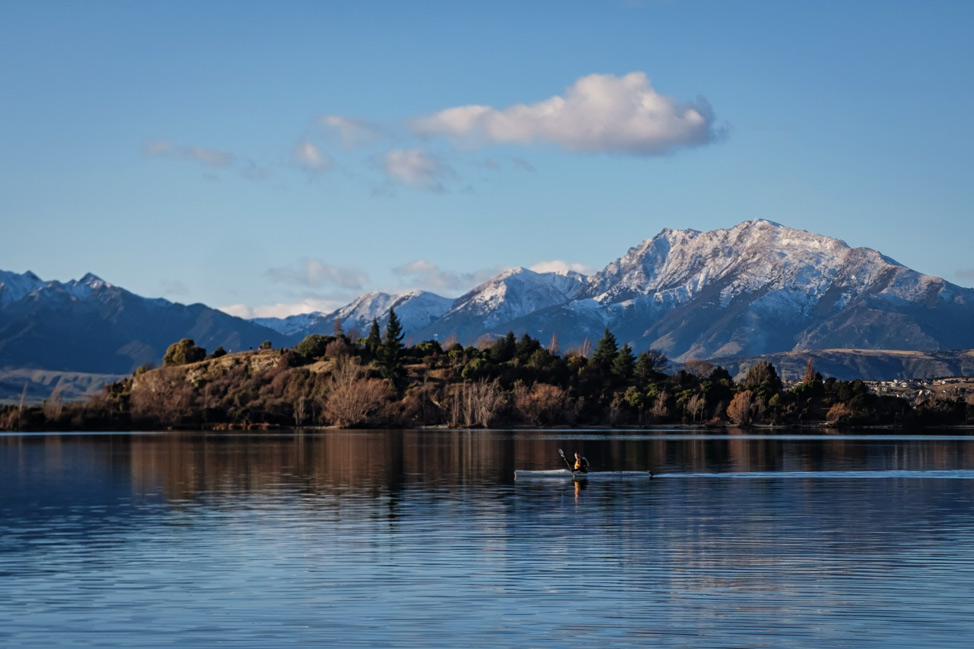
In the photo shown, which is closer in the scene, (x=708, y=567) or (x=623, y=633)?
(x=623, y=633)

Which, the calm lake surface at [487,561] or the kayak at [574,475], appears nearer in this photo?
the calm lake surface at [487,561]

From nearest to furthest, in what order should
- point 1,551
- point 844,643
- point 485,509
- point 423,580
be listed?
point 844,643, point 423,580, point 1,551, point 485,509

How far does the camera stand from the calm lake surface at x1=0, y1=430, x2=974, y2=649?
31469 mm

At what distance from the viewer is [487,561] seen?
4366 centimetres

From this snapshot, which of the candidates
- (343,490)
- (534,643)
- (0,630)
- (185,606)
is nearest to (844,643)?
(534,643)

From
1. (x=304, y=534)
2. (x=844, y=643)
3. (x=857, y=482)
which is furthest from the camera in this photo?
(x=857, y=482)

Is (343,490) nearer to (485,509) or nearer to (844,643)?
(485,509)

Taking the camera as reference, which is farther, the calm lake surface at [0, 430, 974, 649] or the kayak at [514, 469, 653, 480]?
the kayak at [514, 469, 653, 480]

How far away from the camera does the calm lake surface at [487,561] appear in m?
31.5

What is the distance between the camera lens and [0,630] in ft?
104

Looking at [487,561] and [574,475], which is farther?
[574,475]

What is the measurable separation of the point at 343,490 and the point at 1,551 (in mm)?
32441

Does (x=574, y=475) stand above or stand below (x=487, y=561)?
below

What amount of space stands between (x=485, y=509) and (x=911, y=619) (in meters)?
34.1
